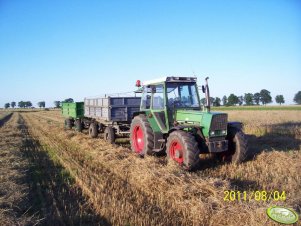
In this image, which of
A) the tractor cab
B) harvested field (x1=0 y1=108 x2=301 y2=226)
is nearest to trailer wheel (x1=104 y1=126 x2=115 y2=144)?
harvested field (x1=0 y1=108 x2=301 y2=226)

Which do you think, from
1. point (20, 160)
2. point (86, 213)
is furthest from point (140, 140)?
point (86, 213)

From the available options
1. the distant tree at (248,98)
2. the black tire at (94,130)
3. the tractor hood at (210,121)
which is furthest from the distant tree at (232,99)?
the tractor hood at (210,121)

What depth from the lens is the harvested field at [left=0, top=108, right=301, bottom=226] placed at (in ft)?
14.5

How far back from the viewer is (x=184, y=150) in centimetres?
695

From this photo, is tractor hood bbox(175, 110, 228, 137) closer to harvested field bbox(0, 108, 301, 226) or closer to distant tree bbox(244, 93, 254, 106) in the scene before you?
harvested field bbox(0, 108, 301, 226)

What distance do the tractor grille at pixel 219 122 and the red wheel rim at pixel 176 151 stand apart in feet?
2.94

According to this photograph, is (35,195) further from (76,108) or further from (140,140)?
(76,108)

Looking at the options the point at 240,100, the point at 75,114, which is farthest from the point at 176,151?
the point at 240,100

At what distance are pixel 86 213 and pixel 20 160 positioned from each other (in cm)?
503

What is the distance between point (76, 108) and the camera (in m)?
16.2

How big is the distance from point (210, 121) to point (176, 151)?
1082 mm

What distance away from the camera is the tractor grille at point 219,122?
7320mm

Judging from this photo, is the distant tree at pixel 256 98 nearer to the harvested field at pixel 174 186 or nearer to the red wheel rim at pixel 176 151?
the harvested field at pixel 174 186

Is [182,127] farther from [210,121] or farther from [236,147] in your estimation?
[236,147]
